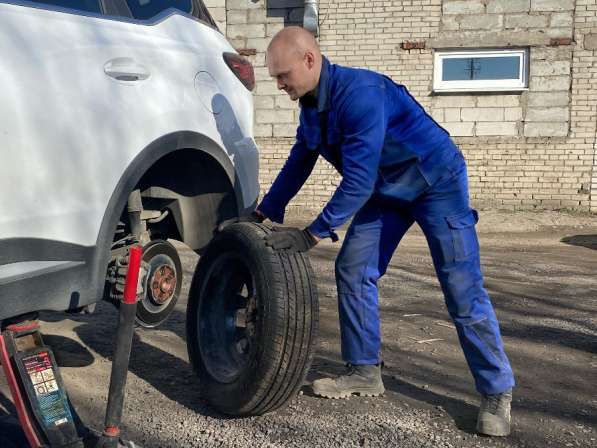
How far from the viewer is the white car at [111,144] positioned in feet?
7.95

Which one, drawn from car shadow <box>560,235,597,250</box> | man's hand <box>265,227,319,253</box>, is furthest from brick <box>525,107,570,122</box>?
man's hand <box>265,227,319,253</box>

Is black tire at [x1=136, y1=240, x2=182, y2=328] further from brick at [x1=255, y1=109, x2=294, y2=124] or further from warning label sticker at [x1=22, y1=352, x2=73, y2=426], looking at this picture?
brick at [x1=255, y1=109, x2=294, y2=124]

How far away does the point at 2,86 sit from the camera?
92.0 inches

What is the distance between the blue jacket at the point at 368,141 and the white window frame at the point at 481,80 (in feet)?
27.2

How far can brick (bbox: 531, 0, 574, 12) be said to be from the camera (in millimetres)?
10750

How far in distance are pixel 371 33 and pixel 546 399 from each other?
8.81 m

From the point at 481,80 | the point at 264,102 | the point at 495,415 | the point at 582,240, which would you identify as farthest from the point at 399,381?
the point at 264,102

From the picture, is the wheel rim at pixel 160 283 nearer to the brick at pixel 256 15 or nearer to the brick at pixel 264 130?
the brick at pixel 264 130

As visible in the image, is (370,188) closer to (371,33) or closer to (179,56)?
(179,56)

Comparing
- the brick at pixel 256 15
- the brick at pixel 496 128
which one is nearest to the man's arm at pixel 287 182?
the brick at pixel 496 128

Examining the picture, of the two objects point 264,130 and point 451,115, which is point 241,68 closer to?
point 451,115

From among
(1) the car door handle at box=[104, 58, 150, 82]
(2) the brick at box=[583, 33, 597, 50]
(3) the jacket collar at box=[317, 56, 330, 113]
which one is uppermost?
(2) the brick at box=[583, 33, 597, 50]

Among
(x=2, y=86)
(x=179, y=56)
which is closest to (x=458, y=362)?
(x=179, y=56)

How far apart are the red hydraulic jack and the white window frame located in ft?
30.9
